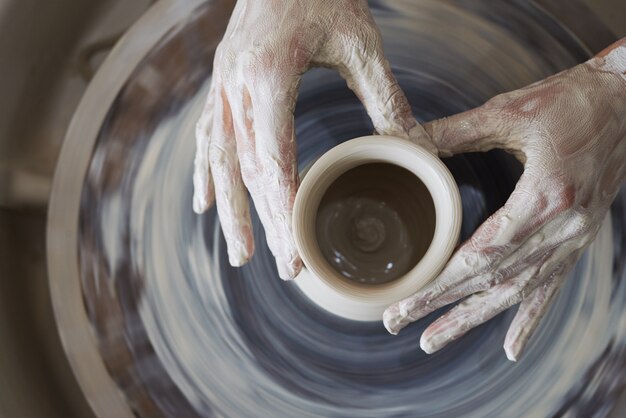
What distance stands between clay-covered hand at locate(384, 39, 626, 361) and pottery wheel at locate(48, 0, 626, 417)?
16cm

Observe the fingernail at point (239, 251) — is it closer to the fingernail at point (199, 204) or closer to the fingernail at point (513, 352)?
the fingernail at point (199, 204)

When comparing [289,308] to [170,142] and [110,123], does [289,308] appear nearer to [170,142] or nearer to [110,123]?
[170,142]

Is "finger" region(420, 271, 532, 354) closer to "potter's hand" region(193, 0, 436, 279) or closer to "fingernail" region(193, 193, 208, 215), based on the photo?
"potter's hand" region(193, 0, 436, 279)

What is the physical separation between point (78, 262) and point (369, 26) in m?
0.93

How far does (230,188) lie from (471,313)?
0.57 m

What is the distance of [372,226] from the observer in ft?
4.75

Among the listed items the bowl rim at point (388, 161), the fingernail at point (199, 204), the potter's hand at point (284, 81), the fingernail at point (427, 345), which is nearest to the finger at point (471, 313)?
the fingernail at point (427, 345)

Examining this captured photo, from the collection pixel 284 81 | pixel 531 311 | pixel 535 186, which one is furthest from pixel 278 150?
pixel 531 311

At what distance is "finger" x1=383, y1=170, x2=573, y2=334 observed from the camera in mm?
1183

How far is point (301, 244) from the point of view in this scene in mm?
1096

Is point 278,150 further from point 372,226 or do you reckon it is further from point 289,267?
point 372,226

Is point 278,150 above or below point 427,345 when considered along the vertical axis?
above

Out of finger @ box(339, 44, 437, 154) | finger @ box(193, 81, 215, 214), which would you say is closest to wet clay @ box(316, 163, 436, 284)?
finger @ box(339, 44, 437, 154)

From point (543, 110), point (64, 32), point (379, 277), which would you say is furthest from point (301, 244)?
point (64, 32)
